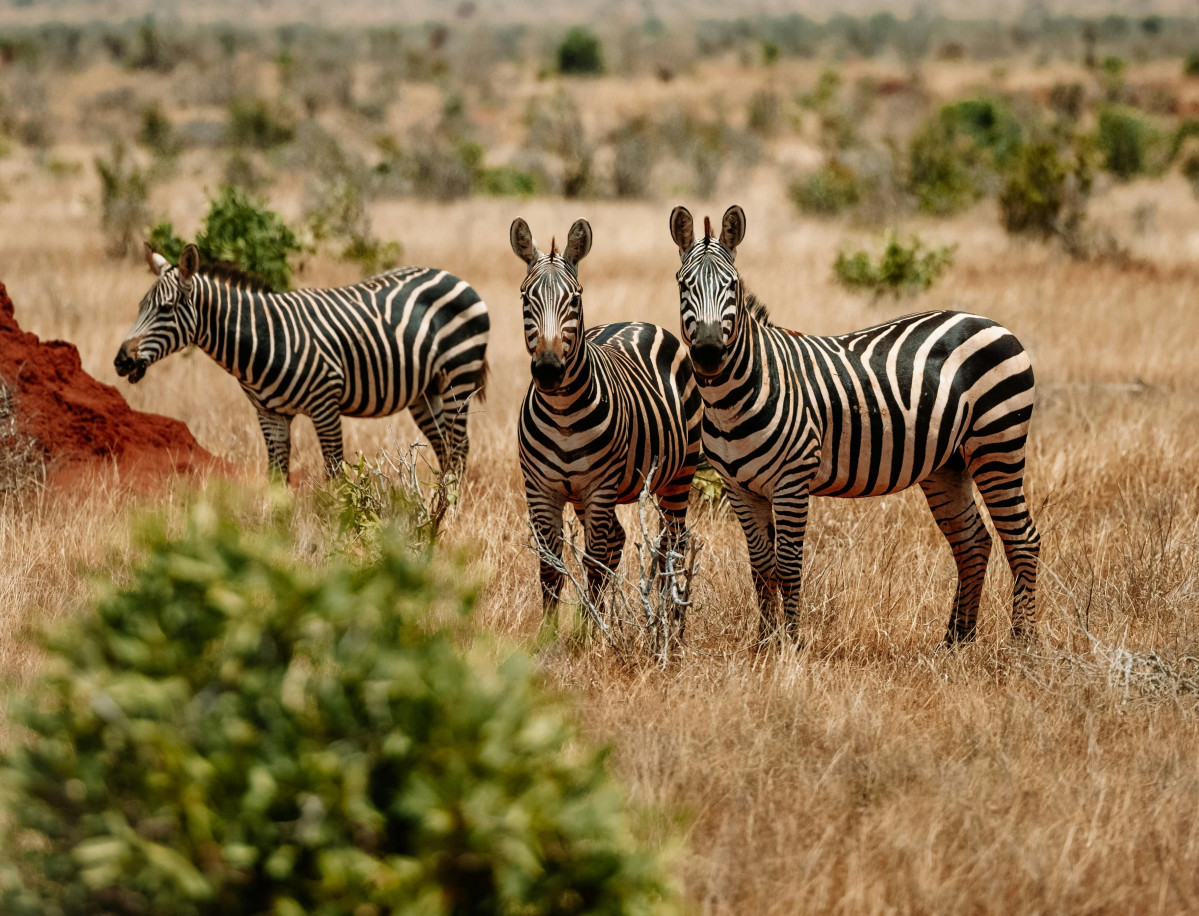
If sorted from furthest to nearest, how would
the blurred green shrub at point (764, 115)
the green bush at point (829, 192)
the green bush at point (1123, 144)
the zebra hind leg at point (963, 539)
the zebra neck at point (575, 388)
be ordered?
the blurred green shrub at point (764, 115), the green bush at point (1123, 144), the green bush at point (829, 192), the zebra hind leg at point (963, 539), the zebra neck at point (575, 388)

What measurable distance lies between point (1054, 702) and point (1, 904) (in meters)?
3.62

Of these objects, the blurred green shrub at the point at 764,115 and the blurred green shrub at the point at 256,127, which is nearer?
the blurred green shrub at the point at 256,127

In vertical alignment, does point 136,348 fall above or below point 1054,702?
above

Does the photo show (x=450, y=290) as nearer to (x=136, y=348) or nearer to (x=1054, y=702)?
(x=136, y=348)

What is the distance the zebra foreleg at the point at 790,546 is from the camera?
16.6 ft

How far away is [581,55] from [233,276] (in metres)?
54.0

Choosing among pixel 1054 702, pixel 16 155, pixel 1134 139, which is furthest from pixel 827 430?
pixel 16 155

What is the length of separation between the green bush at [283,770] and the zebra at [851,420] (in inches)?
95.1

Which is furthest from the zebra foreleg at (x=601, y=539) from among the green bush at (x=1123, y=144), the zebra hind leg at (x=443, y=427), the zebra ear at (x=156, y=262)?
the green bush at (x=1123, y=144)

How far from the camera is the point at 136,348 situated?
285 inches

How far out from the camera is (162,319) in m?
7.34

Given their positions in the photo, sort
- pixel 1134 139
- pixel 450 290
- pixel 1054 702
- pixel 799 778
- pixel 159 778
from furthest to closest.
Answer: pixel 1134 139
pixel 450 290
pixel 1054 702
pixel 799 778
pixel 159 778

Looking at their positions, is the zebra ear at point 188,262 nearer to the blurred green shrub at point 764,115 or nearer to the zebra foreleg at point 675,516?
the zebra foreleg at point 675,516

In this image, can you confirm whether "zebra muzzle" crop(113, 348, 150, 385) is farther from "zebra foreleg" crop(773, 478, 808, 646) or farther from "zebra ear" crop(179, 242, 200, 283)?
"zebra foreleg" crop(773, 478, 808, 646)
